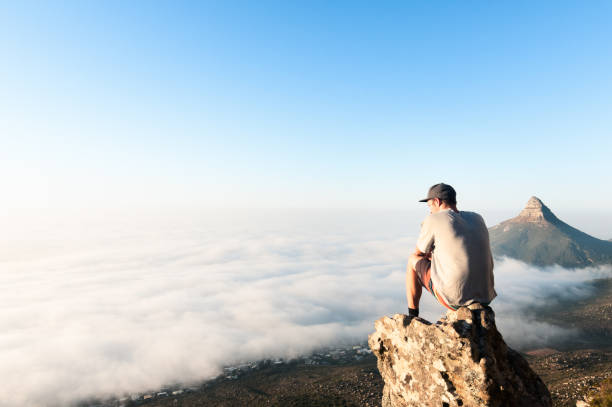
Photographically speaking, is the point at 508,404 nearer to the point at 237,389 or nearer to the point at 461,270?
the point at 461,270

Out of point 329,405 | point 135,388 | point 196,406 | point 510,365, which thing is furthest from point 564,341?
point 135,388

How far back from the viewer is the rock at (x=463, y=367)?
17.2 feet

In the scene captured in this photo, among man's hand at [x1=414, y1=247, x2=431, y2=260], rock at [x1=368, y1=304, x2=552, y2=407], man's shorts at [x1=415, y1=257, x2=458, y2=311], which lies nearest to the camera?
rock at [x1=368, y1=304, x2=552, y2=407]

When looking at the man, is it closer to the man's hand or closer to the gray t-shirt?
the gray t-shirt

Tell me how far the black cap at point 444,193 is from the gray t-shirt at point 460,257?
0.46m

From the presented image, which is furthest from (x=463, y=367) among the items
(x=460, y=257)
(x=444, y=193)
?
(x=444, y=193)

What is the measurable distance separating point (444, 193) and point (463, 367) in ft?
11.5

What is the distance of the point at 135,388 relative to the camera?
586 ft

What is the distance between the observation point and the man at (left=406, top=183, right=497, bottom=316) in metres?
5.66

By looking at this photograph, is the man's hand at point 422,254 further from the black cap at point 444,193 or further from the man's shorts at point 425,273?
the black cap at point 444,193

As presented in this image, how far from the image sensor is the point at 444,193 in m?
6.44

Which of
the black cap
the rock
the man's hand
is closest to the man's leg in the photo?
the man's hand

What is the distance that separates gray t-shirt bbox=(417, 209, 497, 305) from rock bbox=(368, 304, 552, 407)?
348 millimetres

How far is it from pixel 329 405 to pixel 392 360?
113107 mm
